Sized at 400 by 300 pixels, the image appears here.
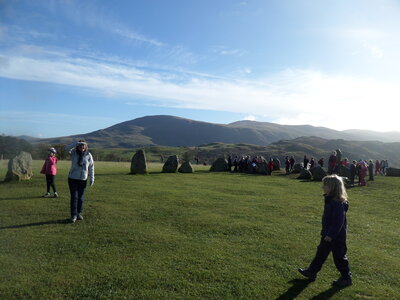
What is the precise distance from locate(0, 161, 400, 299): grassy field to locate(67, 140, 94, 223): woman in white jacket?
663 mm

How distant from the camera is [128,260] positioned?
8.98 m

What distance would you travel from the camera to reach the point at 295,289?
7715 millimetres

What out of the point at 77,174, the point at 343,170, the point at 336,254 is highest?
the point at 77,174

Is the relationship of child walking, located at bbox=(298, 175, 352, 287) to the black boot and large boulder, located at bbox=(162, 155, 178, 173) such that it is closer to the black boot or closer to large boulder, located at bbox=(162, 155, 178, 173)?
the black boot

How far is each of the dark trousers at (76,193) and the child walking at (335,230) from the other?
8685 mm

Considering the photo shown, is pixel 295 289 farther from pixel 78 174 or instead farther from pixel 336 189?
pixel 78 174

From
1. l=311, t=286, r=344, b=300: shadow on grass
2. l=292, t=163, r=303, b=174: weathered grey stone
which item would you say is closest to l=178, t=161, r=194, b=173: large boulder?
l=292, t=163, r=303, b=174: weathered grey stone

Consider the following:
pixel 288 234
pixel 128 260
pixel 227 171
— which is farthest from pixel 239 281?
pixel 227 171

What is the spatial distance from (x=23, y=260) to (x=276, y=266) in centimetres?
685

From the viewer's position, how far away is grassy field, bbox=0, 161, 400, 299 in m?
7.53

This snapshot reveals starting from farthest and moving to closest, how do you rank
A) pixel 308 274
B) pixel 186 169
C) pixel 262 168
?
pixel 262 168
pixel 186 169
pixel 308 274

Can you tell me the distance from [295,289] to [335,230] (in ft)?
5.51

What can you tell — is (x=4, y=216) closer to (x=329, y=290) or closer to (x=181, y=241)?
(x=181, y=241)

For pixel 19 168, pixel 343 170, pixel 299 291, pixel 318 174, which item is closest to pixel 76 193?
pixel 299 291
